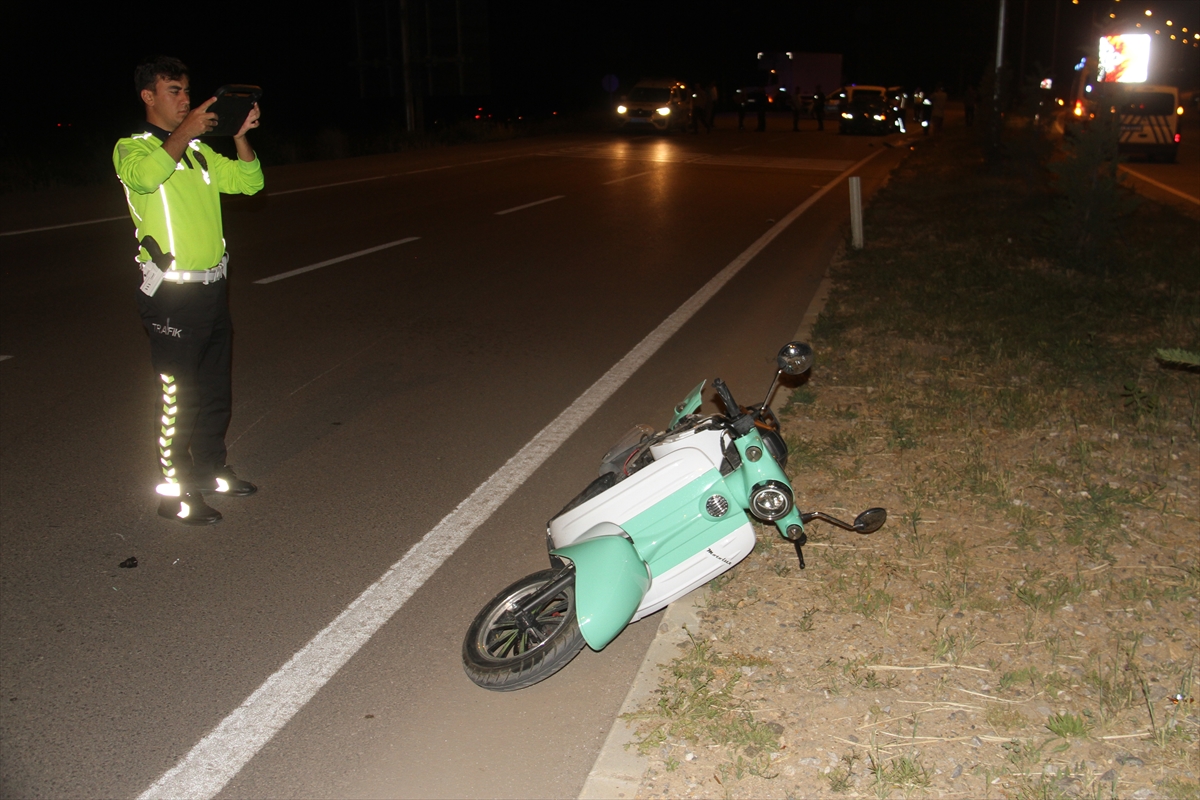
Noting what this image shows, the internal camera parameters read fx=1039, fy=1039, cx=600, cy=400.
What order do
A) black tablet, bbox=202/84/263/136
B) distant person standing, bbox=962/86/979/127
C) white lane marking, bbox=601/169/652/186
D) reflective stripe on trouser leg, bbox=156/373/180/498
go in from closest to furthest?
black tablet, bbox=202/84/263/136 → reflective stripe on trouser leg, bbox=156/373/180/498 → white lane marking, bbox=601/169/652/186 → distant person standing, bbox=962/86/979/127

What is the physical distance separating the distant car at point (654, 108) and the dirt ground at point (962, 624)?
106ft

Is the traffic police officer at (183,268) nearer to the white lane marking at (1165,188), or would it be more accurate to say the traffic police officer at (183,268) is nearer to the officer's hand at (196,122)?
the officer's hand at (196,122)

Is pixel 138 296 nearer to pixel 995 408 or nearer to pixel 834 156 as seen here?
pixel 995 408

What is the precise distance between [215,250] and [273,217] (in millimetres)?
10205

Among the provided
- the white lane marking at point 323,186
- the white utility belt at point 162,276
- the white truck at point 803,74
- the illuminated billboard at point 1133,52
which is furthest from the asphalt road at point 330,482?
the white truck at point 803,74

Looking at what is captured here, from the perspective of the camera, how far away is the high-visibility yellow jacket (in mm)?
4355

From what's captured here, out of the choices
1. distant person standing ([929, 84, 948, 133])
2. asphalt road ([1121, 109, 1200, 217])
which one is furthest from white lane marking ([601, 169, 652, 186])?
distant person standing ([929, 84, 948, 133])

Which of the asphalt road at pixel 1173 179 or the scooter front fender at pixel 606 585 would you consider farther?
the asphalt road at pixel 1173 179

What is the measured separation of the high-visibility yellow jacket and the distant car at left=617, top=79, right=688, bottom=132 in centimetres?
3379

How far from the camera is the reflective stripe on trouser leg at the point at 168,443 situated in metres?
4.84

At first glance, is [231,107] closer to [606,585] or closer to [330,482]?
[330,482]

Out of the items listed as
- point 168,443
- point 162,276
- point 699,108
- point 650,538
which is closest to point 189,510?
point 168,443

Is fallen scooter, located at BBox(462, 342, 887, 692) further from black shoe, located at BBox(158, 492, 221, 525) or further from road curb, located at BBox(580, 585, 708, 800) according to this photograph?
black shoe, located at BBox(158, 492, 221, 525)

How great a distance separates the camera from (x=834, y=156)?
95.2ft
